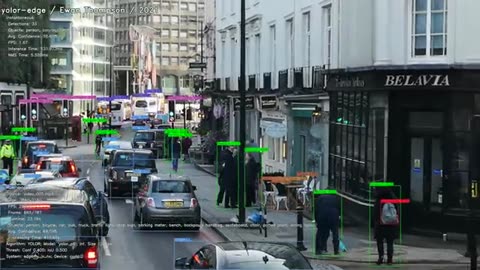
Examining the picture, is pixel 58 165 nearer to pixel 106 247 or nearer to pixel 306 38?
pixel 306 38

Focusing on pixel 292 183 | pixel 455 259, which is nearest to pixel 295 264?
pixel 455 259

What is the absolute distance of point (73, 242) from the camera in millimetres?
10852

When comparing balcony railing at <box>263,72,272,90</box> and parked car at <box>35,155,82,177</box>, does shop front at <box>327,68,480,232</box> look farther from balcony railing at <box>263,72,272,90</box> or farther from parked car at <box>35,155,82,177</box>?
balcony railing at <box>263,72,272,90</box>

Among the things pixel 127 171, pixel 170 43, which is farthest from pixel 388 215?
pixel 170 43

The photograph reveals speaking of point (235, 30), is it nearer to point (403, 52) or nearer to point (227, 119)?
point (227, 119)

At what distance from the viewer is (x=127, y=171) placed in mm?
31062

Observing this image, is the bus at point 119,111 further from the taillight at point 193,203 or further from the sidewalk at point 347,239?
the taillight at point 193,203

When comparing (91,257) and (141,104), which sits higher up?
(141,104)

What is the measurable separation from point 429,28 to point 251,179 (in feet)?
27.6

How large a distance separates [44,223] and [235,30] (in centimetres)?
3569

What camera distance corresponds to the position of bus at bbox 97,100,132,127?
273 ft

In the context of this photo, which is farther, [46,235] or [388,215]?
[388,215]

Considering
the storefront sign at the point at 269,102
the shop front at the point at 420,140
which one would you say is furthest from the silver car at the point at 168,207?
the storefront sign at the point at 269,102

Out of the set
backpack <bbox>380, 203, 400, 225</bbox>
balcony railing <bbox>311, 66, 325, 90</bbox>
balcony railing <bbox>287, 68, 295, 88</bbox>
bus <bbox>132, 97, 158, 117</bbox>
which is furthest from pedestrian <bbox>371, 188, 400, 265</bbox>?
bus <bbox>132, 97, 158, 117</bbox>
